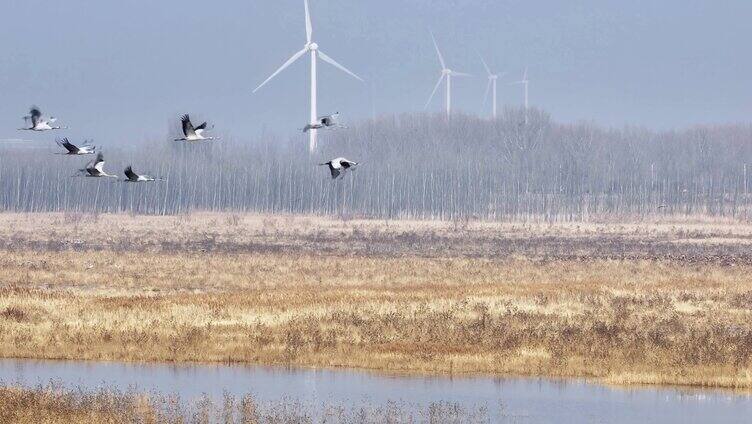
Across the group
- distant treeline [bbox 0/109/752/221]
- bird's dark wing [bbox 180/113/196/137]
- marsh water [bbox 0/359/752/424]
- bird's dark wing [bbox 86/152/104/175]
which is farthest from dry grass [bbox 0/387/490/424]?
distant treeline [bbox 0/109/752/221]

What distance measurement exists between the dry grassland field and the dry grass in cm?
487

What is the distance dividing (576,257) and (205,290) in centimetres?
2662

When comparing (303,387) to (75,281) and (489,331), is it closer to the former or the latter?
(489,331)

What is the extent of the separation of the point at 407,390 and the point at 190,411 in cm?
518

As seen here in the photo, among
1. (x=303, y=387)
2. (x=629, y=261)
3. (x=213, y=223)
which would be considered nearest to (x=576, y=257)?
(x=629, y=261)

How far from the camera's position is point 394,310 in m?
36.5

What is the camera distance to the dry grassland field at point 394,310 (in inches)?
1175

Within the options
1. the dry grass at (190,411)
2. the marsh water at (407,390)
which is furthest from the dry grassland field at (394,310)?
the dry grass at (190,411)

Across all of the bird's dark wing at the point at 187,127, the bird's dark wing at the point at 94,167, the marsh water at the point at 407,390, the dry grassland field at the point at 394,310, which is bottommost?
the marsh water at the point at 407,390

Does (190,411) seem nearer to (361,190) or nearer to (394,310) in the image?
(394,310)

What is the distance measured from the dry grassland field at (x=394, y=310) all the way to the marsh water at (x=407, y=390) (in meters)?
0.84

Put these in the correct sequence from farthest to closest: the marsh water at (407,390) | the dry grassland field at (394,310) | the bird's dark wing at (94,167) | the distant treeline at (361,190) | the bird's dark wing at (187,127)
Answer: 1. the distant treeline at (361,190)
2. the dry grassland field at (394,310)
3. the bird's dark wing at (94,167)
4. the bird's dark wing at (187,127)
5. the marsh water at (407,390)

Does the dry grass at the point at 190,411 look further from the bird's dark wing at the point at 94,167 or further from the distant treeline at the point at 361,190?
the distant treeline at the point at 361,190

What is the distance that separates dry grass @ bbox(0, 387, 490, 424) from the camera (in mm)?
21875
